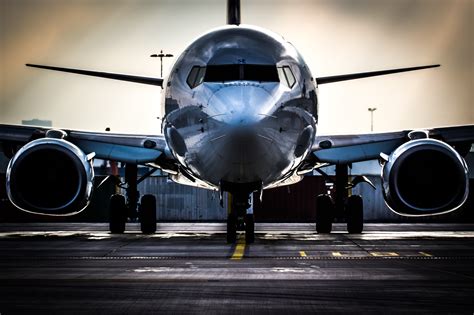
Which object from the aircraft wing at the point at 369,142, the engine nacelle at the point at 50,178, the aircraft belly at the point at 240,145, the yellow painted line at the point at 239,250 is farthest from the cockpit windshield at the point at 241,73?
the aircraft wing at the point at 369,142

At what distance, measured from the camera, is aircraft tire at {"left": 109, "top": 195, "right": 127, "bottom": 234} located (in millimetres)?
24266

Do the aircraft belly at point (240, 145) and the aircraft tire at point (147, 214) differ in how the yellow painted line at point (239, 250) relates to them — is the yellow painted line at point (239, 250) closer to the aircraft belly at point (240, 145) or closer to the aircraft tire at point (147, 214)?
the aircraft belly at point (240, 145)

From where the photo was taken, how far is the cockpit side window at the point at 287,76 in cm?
1657

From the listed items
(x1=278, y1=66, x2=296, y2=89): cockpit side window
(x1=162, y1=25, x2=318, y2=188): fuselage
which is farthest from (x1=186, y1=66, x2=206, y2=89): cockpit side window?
(x1=278, y1=66, x2=296, y2=89): cockpit side window

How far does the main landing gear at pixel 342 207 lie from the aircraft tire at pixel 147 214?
4.36 m

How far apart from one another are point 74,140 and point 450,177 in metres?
9.05

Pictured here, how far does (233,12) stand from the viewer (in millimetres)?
21781

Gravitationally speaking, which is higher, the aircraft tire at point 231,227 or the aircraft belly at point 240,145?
the aircraft belly at point 240,145

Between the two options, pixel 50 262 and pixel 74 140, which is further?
pixel 74 140

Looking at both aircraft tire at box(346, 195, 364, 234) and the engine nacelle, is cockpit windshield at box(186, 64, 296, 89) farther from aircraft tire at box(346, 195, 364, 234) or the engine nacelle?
aircraft tire at box(346, 195, 364, 234)

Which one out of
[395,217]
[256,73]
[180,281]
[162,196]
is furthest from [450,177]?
[162,196]

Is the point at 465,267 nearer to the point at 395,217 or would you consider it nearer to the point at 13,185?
the point at 13,185

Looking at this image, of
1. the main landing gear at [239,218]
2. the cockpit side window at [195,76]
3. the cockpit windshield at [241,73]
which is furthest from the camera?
the main landing gear at [239,218]

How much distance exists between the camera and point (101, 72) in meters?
20.9
